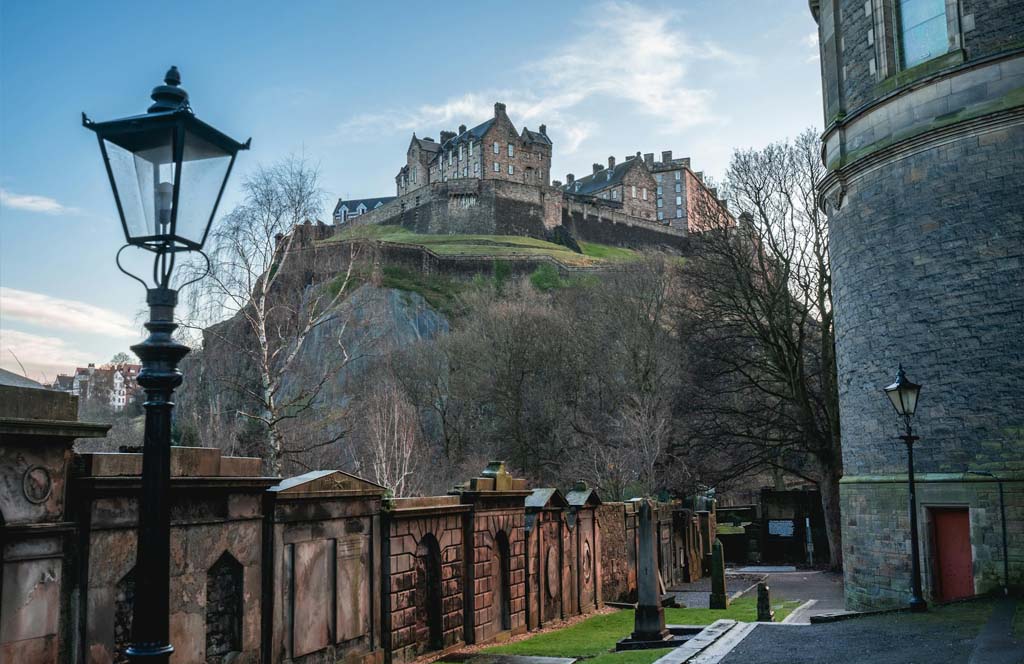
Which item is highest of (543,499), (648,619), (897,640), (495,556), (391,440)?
(391,440)

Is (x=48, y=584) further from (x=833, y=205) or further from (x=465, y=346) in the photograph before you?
(x=465, y=346)

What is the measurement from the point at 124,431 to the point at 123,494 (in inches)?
1048

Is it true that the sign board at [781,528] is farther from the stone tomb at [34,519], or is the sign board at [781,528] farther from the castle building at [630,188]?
the castle building at [630,188]

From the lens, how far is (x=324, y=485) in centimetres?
1191

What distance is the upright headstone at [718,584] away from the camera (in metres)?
21.0

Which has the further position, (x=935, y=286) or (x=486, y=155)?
(x=486, y=155)

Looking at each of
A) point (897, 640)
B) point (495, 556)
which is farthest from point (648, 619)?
point (897, 640)

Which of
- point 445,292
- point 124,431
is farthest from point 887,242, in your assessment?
point 445,292

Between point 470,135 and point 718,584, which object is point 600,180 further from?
point 718,584

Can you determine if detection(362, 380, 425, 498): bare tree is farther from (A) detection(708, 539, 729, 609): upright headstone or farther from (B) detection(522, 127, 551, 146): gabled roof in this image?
(B) detection(522, 127, 551, 146): gabled roof

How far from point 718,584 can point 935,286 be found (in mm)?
10012

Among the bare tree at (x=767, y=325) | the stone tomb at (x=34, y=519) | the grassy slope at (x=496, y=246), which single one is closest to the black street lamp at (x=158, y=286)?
the stone tomb at (x=34, y=519)

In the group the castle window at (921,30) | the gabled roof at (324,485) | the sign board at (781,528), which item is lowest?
the sign board at (781,528)

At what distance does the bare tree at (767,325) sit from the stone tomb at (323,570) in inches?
781
